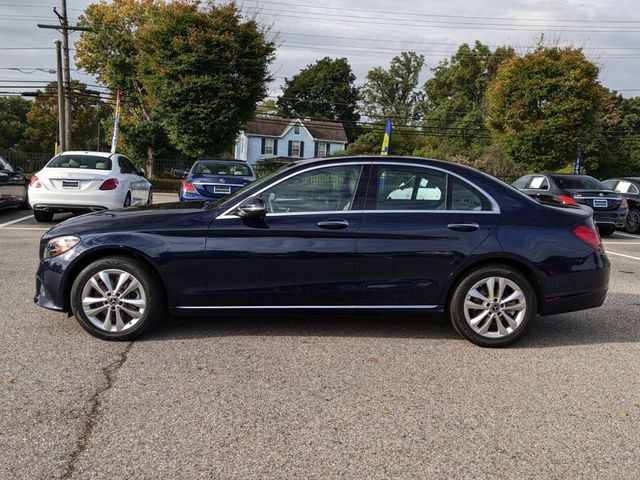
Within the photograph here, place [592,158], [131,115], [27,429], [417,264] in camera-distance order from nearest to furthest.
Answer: [27,429], [417,264], [131,115], [592,158]

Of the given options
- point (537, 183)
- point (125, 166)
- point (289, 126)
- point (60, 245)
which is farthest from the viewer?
point (289, 126)

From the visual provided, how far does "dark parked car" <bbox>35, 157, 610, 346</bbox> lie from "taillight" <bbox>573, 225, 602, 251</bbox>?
0.01 m

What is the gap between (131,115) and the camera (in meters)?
39.0

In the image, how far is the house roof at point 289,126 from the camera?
183 ft

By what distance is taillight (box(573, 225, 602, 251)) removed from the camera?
505 cm

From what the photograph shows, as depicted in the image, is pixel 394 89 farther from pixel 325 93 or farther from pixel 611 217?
pixel 611 217

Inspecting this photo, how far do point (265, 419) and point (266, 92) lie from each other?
2530 cm

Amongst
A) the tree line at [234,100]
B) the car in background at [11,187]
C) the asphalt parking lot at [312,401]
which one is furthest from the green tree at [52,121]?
the asphalt parking lot at [312,401]

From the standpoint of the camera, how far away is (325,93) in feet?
245

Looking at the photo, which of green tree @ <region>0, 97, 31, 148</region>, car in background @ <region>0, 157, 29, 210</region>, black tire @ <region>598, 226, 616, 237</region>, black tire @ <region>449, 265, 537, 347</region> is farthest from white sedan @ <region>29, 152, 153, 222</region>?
green tree @ <region>0, 97, 31, 148</region>

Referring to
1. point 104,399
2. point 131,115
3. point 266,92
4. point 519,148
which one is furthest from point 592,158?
point 104,399

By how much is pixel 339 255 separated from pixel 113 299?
192cm

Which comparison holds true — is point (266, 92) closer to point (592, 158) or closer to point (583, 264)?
point (583, 264)

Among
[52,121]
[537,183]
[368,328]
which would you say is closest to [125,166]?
[368,328]
